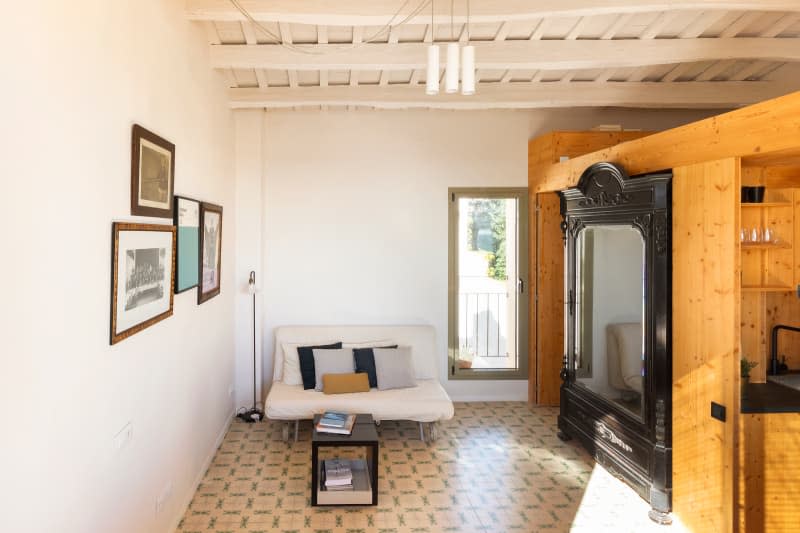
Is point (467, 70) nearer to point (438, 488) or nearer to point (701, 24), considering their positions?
point (701, 24)

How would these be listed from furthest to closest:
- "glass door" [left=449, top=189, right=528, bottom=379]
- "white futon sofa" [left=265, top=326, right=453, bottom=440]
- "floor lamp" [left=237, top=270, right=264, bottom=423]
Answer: "glass door" [left=449, top=189, right=528, bottom=379]
"floor lamp" [left=237, top=270, right=264, bottom=423]
"white futon sofa" [left=265, top=326, right=453, bottom=440]

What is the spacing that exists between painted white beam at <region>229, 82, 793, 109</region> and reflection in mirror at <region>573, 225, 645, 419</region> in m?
1.56

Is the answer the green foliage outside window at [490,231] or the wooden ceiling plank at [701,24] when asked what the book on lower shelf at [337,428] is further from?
the wooden ceiling plank at [701,24]

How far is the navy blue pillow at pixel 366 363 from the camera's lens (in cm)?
539

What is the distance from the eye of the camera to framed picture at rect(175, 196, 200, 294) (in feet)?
11.6

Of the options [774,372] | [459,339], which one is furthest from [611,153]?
[459,339]

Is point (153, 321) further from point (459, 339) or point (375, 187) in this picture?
point (459, 339)

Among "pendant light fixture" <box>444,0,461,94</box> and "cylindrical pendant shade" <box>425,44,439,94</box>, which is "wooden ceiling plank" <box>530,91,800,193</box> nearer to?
"pendant light fixture" <box>444,0,461,94</box>

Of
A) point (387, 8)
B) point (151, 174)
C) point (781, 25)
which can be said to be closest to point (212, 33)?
point (387, 8)

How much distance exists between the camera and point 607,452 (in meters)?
4.28

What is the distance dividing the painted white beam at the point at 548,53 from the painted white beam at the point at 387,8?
0.76 meters

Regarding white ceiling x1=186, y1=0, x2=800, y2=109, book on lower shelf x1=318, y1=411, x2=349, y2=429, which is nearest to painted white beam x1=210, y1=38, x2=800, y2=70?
white ceiling x1=186, y1=0, x2=800, y2=109

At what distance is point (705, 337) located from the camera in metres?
3.34

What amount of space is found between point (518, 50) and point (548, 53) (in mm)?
232
